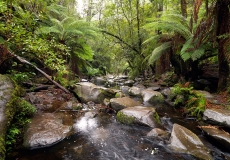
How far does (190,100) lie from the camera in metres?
4.86

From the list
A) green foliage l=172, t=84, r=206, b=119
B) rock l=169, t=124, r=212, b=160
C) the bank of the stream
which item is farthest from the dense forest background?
rock l=169, t=124, r=212, b=160

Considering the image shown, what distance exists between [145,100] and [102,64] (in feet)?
41.5

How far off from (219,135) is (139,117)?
1596mm

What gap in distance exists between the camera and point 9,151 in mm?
2473

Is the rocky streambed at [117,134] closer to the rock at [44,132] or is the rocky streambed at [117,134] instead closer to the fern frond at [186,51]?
the rock at [44,132]

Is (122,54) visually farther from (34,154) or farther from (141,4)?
(34,154)

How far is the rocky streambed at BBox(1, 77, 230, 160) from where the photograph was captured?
8.71 ft

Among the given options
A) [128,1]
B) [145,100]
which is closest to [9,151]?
[145,100]

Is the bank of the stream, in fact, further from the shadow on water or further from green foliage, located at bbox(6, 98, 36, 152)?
green foliage, located at bbox(6, 98, 36, 152)

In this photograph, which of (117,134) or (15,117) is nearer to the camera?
(15,117)

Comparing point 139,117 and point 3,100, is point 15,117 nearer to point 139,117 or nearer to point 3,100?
point 3,100

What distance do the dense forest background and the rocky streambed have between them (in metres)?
1.17

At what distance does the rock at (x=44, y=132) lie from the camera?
271 cm

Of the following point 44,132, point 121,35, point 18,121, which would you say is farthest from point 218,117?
point 121,35
